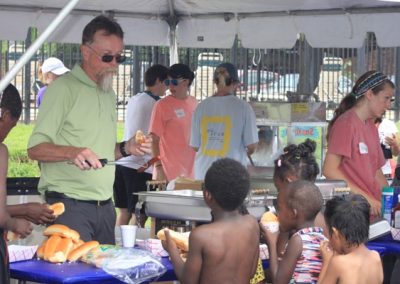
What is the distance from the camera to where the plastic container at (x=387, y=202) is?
578 centimetres

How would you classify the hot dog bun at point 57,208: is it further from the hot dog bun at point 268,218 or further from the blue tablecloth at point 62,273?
the hot dog bun at point 268,218

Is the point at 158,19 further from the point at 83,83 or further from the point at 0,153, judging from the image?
the point at 0,153

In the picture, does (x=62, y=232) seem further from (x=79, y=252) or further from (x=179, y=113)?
(x=179, y=113)

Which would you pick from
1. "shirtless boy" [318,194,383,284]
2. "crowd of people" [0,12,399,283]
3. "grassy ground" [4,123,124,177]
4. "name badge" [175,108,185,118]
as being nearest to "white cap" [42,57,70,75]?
"name badge" [175,108,185,118]

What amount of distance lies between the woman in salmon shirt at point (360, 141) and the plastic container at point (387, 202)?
0.09 m

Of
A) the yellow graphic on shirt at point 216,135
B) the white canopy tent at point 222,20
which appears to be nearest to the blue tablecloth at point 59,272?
Result: the yellow graphic on shirt at point 216,135

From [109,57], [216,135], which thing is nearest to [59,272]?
[109,57]

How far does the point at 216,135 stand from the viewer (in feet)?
24.8

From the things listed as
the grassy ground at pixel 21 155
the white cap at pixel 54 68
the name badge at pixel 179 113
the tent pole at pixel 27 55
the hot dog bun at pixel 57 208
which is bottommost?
the grassy ground at pixel 21 155

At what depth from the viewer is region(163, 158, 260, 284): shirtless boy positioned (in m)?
4.22

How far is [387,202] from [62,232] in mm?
2207

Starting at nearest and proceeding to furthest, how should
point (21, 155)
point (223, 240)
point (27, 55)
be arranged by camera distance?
point (27, 55) → point (223, 240) → point (21, 155)

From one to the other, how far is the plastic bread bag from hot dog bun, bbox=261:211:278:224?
762mm

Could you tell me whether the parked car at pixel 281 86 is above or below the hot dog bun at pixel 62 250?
above
